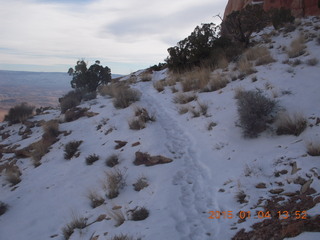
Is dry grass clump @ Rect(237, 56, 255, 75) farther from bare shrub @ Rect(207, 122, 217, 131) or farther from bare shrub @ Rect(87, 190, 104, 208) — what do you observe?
bare shrub @ Rect(87, 190, 104, 208)

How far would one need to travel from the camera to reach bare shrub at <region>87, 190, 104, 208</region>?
193 inches

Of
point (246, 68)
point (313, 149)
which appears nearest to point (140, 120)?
point (246, 68)

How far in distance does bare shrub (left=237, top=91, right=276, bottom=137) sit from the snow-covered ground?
0.20 metres

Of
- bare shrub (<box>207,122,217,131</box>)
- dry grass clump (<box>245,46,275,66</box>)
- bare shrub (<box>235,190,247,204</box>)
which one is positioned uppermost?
dry grass clump (<box>245,46,275,66</box>)

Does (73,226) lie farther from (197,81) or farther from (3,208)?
(197,81)

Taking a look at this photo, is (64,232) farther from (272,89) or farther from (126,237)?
(272,89)

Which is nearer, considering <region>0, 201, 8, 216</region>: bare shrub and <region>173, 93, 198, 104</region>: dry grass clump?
<region>0, 201, 8, 216</region>: bare shrub

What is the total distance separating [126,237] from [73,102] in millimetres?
11536

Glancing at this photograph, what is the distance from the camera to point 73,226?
441cm

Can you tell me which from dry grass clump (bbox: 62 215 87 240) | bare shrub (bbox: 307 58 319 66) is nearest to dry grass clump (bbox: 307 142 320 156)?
dry grass clump (bbox: 62 215 87 240)

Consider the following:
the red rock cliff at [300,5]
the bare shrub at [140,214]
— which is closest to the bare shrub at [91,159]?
the bare shrub at [140,214]

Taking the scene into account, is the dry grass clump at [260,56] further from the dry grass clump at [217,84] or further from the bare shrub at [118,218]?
the bare shrub at [118,218]

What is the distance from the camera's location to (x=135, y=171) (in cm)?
570

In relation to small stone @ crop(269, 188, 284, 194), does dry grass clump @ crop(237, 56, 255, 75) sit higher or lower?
higher
